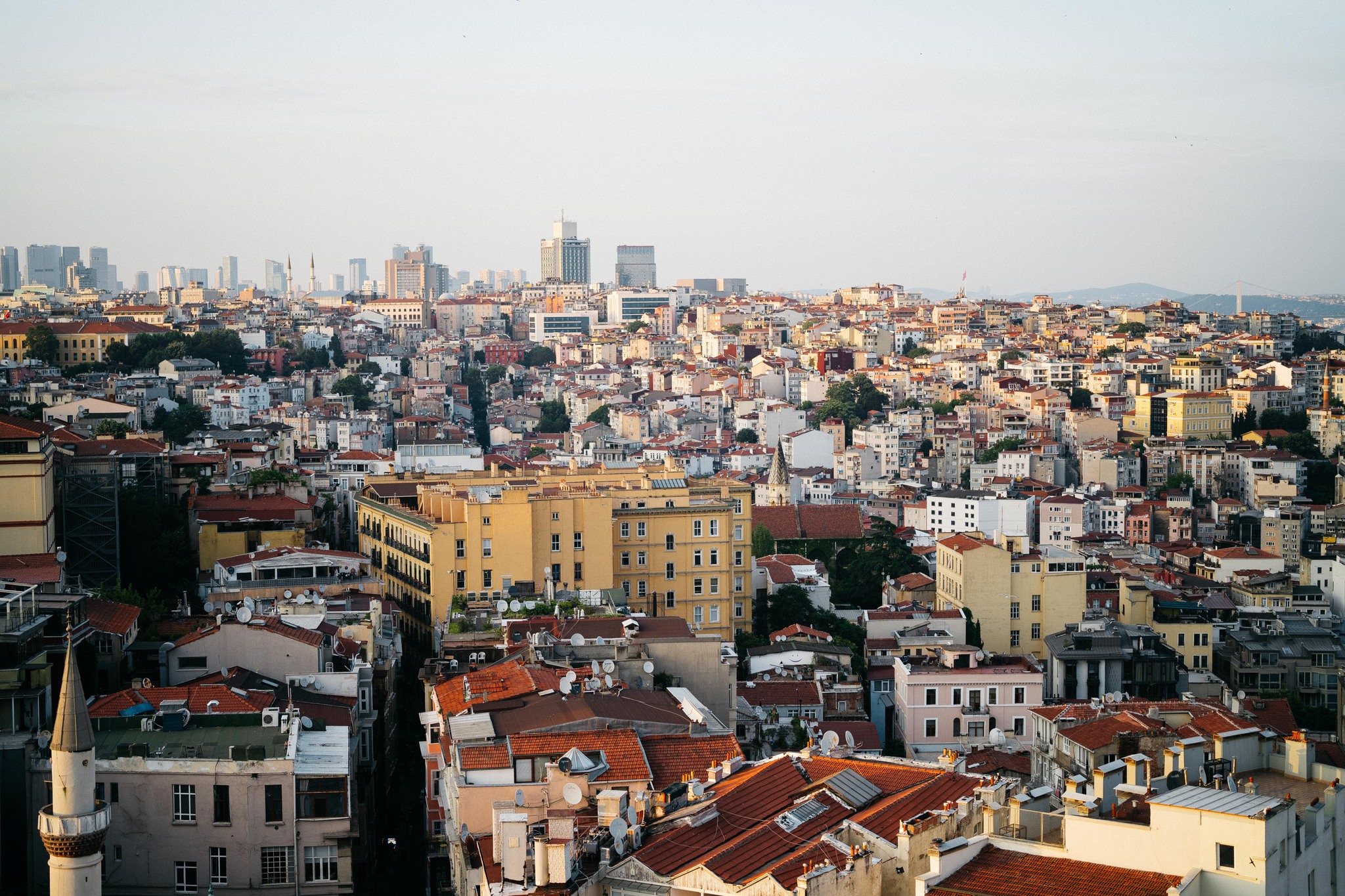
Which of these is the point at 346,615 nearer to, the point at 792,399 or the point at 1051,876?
the point at 1051,876

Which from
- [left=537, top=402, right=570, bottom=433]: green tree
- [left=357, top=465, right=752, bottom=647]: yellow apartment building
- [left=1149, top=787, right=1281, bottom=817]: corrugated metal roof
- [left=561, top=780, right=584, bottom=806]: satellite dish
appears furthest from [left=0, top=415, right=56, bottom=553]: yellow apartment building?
[left=537, top=402, right=570, bottom=433]: green tree

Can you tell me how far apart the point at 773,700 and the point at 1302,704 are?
1323 cm

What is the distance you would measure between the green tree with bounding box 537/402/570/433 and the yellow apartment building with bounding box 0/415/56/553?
54340 mm

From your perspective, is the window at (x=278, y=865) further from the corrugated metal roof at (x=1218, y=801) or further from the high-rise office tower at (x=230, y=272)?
the high-rise office tower at (x=230, y=272)

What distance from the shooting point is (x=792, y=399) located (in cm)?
8075

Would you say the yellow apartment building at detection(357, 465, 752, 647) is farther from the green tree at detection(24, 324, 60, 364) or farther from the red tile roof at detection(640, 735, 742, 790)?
the green tree at detection(24, 324, 60, 364)

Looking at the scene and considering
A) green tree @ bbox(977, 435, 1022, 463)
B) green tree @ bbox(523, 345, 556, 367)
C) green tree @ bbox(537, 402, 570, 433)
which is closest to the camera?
green tree @ bbox(977, 435, 1022, 463)

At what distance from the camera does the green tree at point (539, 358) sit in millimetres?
100375

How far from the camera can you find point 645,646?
17234 mm

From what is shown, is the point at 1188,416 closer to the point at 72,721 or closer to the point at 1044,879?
the point at 72,721

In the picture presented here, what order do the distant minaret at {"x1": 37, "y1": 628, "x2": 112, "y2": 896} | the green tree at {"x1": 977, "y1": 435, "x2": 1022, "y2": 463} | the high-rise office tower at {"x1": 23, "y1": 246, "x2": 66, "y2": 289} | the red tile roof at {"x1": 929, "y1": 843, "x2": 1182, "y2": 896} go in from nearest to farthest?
1. the red tile roof at {"x1": 929, "y1": 843, "x2": 1182, "y2": 896}
2. the distant minaret at {"x1": 37, "y1": 628, "x2": 112, "y2": 896}
3. the green tree at {"x1": 977, "y1": 435, "x2": 1022, "y2": 463}
4. the high-rise office tower at {"x1": 23, "y1": 246, "x2": 66, "y2": 289}

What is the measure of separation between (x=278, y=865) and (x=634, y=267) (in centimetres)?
16175

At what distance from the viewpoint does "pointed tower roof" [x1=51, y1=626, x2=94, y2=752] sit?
1127cm

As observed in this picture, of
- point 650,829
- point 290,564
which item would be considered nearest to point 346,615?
point 290,564
